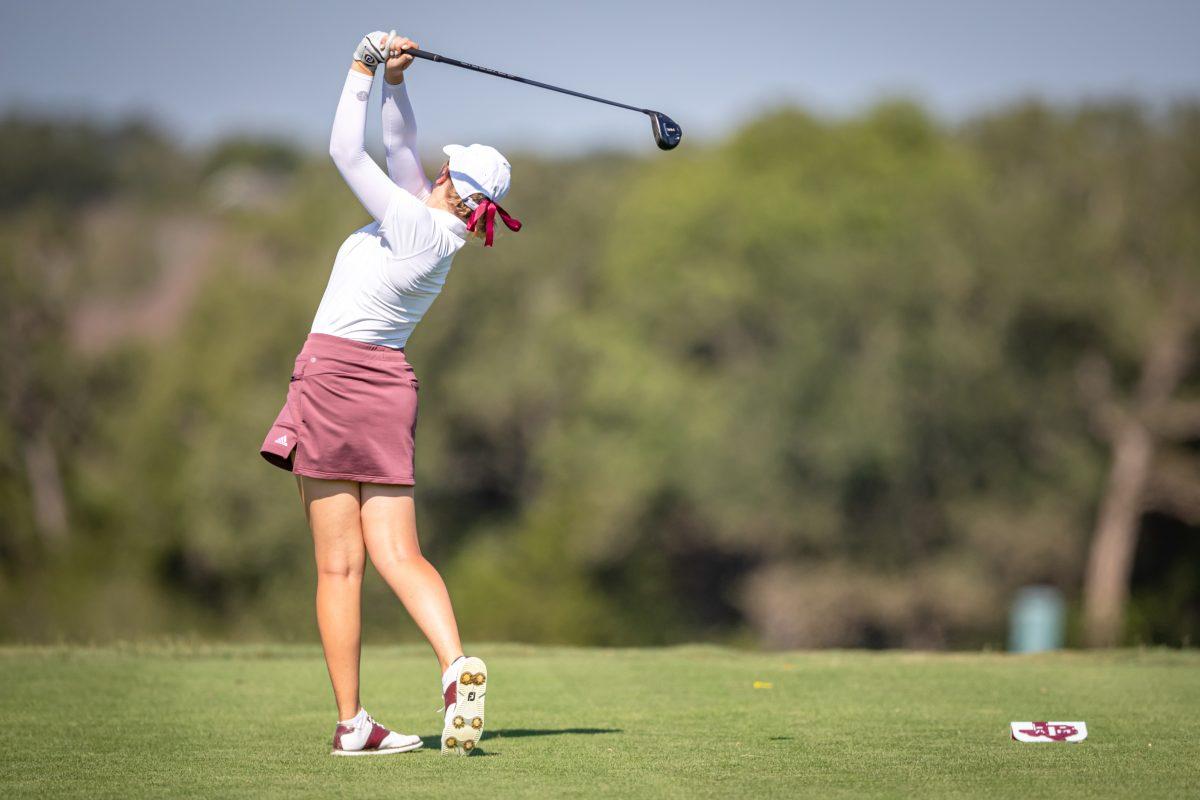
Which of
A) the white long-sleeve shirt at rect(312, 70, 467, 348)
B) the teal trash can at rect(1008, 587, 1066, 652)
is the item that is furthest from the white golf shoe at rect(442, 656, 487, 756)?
the teal trash can at rect(1008, 587, 1066, 652)

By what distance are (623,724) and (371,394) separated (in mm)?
1668

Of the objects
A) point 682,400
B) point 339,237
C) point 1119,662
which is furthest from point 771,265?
point 1119,662

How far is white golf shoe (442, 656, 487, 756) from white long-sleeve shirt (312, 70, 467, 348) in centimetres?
124

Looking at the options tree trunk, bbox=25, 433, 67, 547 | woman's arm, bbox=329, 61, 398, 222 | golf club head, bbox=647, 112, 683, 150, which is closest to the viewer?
→ woman's arm, bbox=329, 61, 398, 222

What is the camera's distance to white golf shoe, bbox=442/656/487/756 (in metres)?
A: 5.47

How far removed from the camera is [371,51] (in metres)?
5.73

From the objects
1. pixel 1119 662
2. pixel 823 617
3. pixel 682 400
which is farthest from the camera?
pixel 682 400

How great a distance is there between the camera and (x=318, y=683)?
25.3ft

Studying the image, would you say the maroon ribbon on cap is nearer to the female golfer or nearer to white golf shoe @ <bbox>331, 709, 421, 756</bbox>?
the female golfer

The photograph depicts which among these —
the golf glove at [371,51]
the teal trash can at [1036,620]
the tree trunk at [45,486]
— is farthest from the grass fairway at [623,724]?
the tree trunk at [45,486]

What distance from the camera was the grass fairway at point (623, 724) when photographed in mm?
5082

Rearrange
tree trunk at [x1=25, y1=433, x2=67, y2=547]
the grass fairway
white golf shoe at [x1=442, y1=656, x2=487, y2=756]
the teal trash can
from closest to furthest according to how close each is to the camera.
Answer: the grass fairway → white golf shoe at [x1=442, y1=656, x2=487, y2=756] → the teal trash can → tree trunk at [x1=25, y1=433, x2=67, y2=547]

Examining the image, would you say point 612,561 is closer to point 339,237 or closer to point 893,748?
point 339,237

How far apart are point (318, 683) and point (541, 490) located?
40.8 meters
